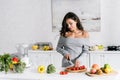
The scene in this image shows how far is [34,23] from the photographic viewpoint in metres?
6.61

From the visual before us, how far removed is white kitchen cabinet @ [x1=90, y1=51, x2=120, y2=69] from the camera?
5844 mm

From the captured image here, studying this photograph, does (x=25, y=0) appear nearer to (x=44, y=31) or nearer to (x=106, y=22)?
(x=44, y=31)

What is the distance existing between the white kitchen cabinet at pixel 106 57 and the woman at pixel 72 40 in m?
1.37

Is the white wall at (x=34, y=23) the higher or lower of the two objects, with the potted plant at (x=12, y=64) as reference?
higher

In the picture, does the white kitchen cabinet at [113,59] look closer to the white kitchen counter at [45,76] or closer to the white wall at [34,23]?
the white wall at [34,23]

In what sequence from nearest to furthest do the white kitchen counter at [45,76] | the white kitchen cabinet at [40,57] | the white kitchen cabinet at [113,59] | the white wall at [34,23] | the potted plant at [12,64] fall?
the white kitchen counter at [45,76], the potted plant at [12,64], the white kitchen cabinet at [113,59], the white wall at [34,23], the white kitchen cabinet at [40,57]

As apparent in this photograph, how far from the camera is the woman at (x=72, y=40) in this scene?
4.50 meters

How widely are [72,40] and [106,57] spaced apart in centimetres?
154

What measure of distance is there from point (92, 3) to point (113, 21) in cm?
58

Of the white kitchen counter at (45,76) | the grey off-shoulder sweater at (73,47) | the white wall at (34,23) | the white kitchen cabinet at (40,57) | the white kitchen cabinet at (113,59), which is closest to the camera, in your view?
the white kitchen counter at (45,76)

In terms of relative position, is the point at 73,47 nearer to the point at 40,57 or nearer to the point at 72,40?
the point at 72,40

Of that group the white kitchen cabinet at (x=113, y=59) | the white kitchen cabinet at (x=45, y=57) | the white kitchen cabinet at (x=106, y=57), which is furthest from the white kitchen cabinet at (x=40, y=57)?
the white kitchen cabinet at (x=113, y=59)

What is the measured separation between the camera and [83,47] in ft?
14.8

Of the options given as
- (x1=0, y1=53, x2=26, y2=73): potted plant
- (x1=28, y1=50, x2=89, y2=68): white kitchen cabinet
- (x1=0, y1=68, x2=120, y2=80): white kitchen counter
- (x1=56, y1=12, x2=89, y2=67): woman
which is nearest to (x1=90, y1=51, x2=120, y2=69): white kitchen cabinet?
(x1=28, y1=50, x2=89, y2=68): white kitchen cabinet
